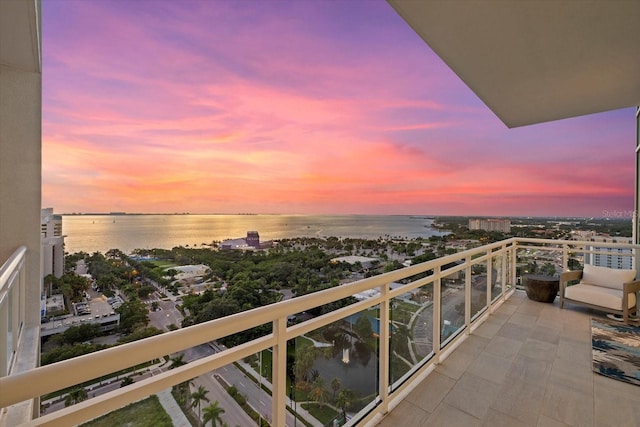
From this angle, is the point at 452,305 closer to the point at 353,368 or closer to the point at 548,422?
the point at 548,422

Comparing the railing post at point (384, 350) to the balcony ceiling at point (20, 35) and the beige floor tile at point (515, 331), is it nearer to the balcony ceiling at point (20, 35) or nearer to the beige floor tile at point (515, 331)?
the beige floor tile at point (515, 331)

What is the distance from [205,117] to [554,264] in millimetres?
10002

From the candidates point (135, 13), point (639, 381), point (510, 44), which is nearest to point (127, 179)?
point (135, 13)

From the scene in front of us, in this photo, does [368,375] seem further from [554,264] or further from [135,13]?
[135,13]

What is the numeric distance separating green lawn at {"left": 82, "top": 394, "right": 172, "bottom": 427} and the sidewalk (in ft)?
0.05

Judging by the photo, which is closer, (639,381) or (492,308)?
(639,381)

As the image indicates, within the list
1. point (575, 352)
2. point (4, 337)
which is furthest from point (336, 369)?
point (575, 352)

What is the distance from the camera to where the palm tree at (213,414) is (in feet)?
4.21

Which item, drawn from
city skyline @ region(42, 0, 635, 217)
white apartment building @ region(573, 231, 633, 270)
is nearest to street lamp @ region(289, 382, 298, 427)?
city skyline @ region(42, 0, 635, 217)

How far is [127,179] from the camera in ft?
28.3

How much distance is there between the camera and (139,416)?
1.09 metres

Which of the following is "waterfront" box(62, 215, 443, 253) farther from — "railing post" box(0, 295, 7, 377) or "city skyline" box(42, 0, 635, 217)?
"railing post" box(0, 295, 7, 377)

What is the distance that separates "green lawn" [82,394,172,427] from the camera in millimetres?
965

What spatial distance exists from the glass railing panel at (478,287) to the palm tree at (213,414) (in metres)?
3.76
